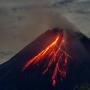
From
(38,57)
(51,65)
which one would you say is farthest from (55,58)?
(38,57)

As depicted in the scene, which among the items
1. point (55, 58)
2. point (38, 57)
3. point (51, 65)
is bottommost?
point (51, 65)

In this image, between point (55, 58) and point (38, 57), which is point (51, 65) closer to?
point (55, 58)

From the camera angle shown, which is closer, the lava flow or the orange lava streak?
the lava flow

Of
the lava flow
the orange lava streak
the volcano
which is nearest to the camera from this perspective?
the volcano

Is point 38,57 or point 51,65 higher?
point 38,57

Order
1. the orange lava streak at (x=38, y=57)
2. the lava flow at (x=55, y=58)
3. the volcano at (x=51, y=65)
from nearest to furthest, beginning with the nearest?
1. the volcano at (x=51, y=65)
2. the lava flow at (x=55, y=58)
3. the orange lava streak at (x=38, y=57)

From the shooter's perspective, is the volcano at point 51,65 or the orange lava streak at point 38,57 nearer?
the volcano at point 51,65

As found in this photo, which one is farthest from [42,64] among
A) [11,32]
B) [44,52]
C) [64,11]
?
[64,11]
